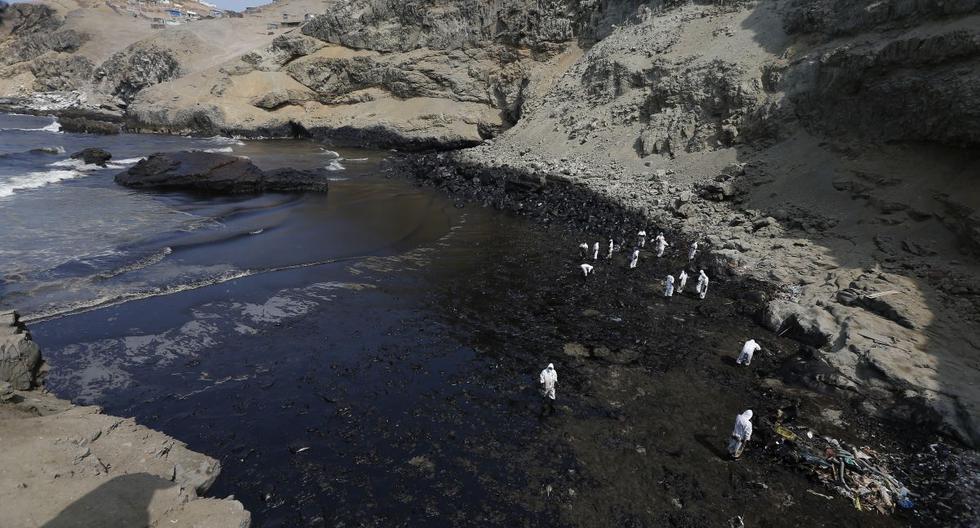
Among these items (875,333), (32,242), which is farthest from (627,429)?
(32,242)

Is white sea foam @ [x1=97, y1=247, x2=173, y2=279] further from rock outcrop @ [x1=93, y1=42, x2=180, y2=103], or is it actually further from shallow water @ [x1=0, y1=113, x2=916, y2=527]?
rock outcrop @ [x1=93, y1=42, x2=180, y2=103]

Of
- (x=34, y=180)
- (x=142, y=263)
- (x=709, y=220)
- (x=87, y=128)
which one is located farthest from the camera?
(x=87, y=128)

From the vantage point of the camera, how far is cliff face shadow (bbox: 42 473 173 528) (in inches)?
231

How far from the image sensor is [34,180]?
2578 centimetres

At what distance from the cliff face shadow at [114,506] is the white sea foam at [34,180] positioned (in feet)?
76.6

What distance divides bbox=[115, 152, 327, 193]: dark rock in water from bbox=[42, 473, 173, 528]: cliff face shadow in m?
21.6

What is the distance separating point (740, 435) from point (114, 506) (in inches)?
353

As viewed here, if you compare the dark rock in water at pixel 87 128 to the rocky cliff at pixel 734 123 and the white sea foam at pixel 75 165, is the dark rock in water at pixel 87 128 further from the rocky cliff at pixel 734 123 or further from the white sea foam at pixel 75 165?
the white sea foam at pixel 75 165

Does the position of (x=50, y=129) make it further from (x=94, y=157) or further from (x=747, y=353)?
(x=747, y=353)

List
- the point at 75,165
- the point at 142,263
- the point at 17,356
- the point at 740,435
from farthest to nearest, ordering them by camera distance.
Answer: the point at 75,165, the point at 142,263, the point at 17,356, the point at 740,435

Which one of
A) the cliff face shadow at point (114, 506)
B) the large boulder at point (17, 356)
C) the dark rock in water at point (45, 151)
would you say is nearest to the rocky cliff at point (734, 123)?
the cliff face shadow at point (114, 506)

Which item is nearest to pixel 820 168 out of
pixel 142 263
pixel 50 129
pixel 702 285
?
pixel 702 285

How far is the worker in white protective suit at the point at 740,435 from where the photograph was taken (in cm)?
845

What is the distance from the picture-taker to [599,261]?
17.5 meters
